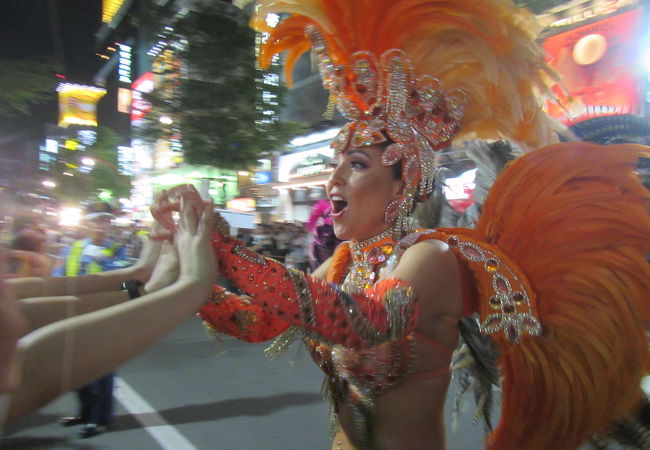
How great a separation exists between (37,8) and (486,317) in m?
1.67

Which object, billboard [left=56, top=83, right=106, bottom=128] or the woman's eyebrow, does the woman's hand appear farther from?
billboard [left=56, top=83, right=106, bottom=128]

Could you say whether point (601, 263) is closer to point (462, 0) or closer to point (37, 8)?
point (462, 0)

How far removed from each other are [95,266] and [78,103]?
7.27 feet

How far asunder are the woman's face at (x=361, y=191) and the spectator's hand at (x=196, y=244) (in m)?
0.46

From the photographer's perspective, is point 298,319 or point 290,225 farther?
point 290,225

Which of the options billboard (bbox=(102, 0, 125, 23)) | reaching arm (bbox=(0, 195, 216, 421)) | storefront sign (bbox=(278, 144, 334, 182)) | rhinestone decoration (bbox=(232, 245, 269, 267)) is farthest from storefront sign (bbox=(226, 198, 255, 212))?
reaching arm (bbox=(0, 195, 216, 421))

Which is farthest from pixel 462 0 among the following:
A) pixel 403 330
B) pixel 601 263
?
pixel 403 330

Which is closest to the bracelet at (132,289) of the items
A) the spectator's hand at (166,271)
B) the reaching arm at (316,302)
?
the spectator's hand at (166,271)

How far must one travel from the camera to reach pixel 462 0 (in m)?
1.48

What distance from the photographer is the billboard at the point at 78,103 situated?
1.74 meters

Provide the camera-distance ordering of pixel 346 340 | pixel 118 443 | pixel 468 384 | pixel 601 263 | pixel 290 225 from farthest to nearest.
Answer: pixel 290 225 → pixel 118 443 → pixel 468 384 → pixel 601 263 → pixel 346 340

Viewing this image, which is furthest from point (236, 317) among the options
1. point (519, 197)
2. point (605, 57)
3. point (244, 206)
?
point (605, 57)

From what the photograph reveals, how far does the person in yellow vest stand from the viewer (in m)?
3.73

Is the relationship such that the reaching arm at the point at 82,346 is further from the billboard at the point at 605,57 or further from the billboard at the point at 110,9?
the billboard at the point at 605,57
